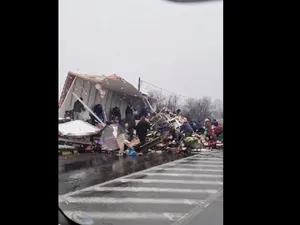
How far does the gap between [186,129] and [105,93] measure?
4.75 feet

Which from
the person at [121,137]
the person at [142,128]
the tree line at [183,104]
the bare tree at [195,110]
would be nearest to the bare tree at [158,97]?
the tree line at [183,104]

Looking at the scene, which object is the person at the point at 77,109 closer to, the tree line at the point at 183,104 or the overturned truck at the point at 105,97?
the overturned truck at the point at 105,97

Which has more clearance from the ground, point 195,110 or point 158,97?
point 158,97

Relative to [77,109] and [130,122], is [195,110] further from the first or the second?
[77,109]

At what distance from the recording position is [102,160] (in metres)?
5.35

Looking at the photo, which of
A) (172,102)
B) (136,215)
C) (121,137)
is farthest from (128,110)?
(136,215)

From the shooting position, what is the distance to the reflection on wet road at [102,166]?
13.7 feet

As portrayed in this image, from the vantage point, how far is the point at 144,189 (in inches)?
149

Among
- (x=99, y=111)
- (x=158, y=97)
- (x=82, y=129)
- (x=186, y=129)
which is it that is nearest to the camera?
(x=158, y=97)

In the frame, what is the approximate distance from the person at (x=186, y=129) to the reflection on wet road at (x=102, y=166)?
421mm
